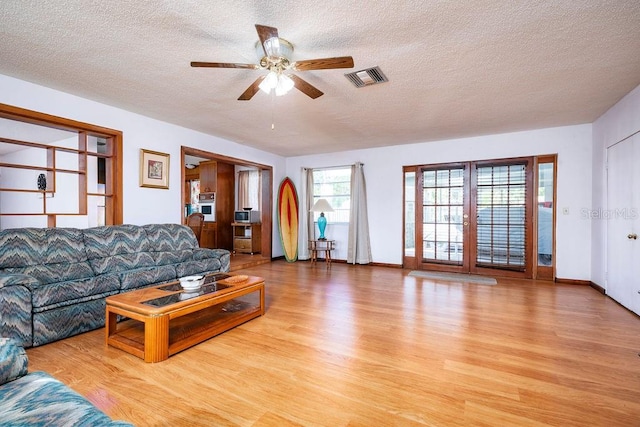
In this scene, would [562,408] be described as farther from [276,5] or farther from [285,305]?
[276,5]

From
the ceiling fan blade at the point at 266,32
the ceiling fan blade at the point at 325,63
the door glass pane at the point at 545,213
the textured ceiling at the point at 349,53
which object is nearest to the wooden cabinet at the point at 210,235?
the textured ceiling at the point at 349,53

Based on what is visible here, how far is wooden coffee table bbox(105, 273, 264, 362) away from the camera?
216 cm

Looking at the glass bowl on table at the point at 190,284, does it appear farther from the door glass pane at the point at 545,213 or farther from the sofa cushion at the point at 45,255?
the door glass pane at the point at 545,213

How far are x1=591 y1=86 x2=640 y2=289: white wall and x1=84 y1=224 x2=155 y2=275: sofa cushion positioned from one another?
586 cm

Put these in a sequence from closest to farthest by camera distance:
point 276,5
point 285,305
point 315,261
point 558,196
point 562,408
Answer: point 562,408
point 276,5
point 285,305
point 558,196
point 315,261

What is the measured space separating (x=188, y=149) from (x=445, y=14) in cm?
413

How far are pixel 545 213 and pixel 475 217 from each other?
1.02 metres

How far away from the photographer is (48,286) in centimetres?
250

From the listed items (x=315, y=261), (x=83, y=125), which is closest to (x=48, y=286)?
(x=83, y=125)

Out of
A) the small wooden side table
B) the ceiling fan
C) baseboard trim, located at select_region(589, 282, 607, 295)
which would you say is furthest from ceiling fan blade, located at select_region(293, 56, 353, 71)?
baseboard trim, located at select_region(589, 282, 607, 295)

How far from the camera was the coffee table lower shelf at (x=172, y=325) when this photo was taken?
7.07ft

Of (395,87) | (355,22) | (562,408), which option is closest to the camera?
(562,408)

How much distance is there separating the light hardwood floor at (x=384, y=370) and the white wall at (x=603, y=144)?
3.70 feet

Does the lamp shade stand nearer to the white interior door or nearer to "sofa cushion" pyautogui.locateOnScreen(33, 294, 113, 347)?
"sofa cushion" pyautogui.locateOnScreen(33, 294, 113, 347)
